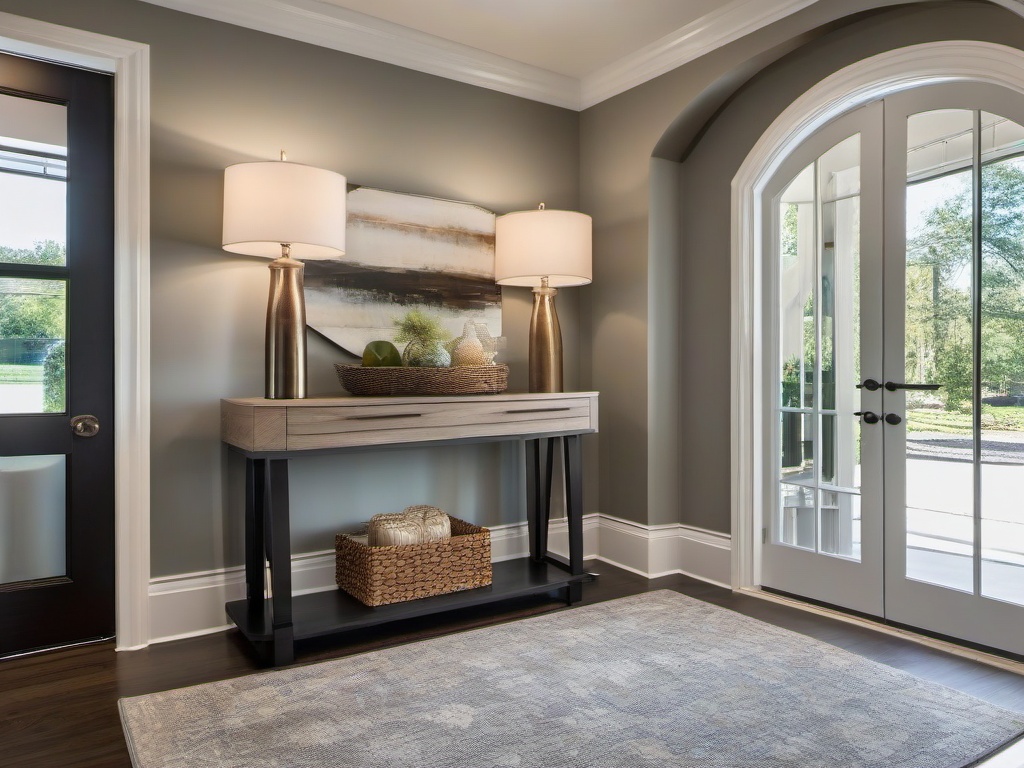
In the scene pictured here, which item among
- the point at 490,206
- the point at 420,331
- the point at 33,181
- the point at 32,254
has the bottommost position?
the point at 420,331

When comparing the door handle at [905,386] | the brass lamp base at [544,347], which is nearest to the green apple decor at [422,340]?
the brass lamp base at [544,347]

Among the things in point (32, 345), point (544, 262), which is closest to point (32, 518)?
point (32, 345)

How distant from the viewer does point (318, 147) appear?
9.86 feet

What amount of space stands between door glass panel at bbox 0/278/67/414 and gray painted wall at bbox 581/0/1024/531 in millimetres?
2381

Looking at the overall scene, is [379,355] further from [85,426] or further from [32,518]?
[32,518]

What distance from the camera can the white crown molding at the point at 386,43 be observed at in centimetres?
280

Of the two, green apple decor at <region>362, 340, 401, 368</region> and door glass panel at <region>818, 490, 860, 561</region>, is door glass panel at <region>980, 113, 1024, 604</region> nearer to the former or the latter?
door glass panel at <region>818, 490, 860, 561</region>

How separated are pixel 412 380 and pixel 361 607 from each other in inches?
34.3

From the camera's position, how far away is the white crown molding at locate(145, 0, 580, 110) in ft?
9.18

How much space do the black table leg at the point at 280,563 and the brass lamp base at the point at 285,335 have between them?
29cm

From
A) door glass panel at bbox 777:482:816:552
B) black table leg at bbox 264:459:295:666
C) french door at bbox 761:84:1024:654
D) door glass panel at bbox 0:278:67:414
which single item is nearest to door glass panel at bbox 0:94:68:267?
door glass panel at bbox 0:278:67:414

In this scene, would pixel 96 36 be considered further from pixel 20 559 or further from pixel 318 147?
pixel 20 559

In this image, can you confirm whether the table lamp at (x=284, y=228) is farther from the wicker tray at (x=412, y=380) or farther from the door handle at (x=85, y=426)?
the door handle at (x=85, y=426)

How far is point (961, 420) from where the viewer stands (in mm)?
2531
